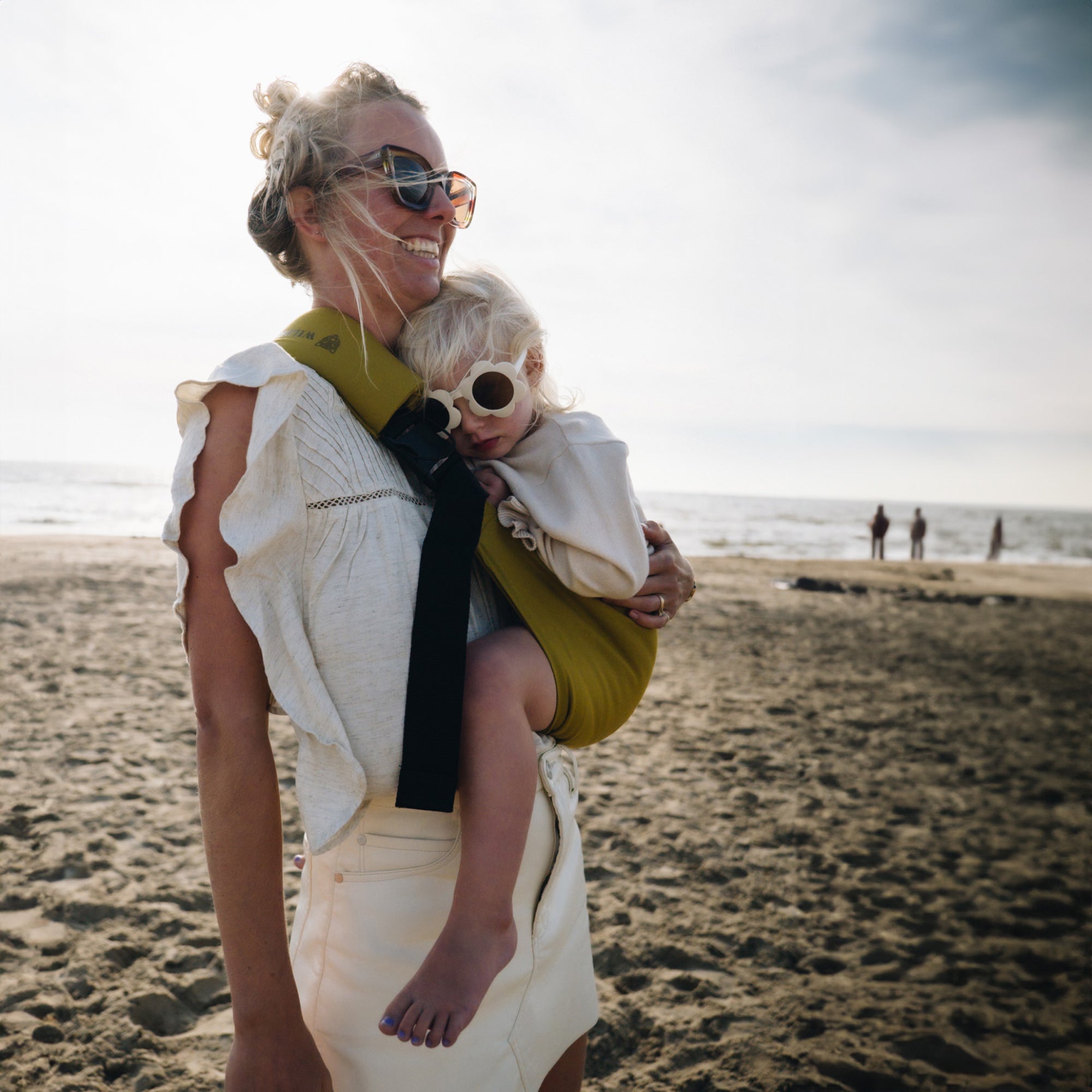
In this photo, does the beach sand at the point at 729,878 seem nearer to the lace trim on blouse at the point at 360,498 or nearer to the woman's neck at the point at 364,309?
the lace trim on blouse at the point at 360,498

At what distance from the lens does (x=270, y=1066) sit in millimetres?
1212

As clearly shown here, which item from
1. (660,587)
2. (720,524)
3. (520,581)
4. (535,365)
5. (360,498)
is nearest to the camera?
(360,498)

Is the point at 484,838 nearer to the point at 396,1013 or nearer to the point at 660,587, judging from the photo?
the point at 396,1013

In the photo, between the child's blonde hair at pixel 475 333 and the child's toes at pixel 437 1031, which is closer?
the child's toes at pixel 437 1031

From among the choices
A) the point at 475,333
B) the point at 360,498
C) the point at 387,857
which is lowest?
the point at 387,857

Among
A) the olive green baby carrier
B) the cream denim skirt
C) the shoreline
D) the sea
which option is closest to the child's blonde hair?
the olive green baby carrier

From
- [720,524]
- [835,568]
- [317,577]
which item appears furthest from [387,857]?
[720,524]

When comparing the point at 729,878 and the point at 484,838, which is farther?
the point at 729,878

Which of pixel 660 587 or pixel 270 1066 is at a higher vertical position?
pixel 660 587

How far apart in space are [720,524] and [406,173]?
143ft

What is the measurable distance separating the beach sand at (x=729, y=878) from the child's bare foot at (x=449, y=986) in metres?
2.03

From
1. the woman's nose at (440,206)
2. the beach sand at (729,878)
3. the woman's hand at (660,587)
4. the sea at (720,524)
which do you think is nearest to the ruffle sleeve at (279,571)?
the woman's nose at (440,206)

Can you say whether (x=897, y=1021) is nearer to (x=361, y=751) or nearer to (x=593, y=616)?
(x=593, y=616)

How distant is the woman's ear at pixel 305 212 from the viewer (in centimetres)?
147
